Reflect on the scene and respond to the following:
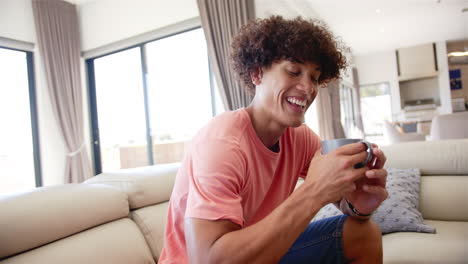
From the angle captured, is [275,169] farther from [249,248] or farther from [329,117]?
[329,117]

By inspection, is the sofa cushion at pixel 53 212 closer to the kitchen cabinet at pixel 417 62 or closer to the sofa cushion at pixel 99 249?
the sofa cushion at pixel 99 249

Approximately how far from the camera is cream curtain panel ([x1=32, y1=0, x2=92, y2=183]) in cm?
429

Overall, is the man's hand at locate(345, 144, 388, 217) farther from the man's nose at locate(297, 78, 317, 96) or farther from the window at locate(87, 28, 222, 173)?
the window at locate(87, 28, 222, 173)

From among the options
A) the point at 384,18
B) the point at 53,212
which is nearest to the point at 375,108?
the point at 384,18

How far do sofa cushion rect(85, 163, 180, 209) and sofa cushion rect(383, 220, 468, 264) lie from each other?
1.09 metres

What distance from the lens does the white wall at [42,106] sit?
396 cm

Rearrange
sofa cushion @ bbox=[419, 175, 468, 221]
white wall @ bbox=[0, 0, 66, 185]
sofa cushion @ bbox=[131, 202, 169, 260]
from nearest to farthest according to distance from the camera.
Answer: sofa cushion @ bbox=[131, 202, 169, 260], sofa cushion @ bbox=[419, 175, 468, 221], white wall @ bbox=[0, 0, 66, 185]

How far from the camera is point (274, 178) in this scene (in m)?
0.98

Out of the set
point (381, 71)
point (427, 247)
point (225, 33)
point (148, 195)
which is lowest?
point (427, 247)

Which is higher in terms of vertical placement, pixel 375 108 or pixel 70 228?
pixel 375 108

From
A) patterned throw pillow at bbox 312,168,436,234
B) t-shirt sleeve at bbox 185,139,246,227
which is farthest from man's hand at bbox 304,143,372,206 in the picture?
patterned throw pillow at bbox 312,168,436,234

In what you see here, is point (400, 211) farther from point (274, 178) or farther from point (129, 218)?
point (129, 218)

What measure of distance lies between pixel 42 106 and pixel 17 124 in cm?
38

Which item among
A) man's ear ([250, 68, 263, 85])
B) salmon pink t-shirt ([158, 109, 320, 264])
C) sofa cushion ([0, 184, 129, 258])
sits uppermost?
man's ear ([250, 68, 263, 85])
